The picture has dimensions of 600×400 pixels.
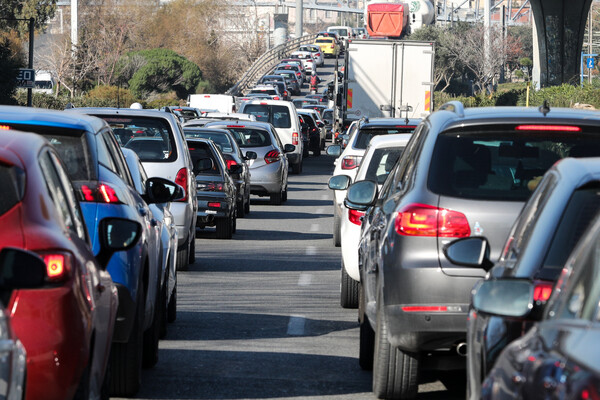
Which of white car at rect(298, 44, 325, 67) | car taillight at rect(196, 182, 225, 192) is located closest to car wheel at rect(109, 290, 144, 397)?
car taillight at rect(196, 182, 225, 192)

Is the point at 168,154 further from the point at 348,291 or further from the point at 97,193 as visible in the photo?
the point at 97,193

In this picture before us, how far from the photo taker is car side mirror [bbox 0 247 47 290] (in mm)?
4340

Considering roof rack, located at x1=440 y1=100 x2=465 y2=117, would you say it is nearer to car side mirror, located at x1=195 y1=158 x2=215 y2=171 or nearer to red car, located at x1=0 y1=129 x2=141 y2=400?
red car, located at x1=0 y1=129 x2=141 y2=400

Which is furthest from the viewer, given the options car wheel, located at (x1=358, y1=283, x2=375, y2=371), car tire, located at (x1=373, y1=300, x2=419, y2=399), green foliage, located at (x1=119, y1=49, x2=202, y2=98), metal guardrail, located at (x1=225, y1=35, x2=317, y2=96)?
metal guardrail, located at (x1=225, y1=35, x2=317, y2=96)

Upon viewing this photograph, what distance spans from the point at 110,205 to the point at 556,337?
454 cm

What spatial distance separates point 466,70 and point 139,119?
265 feet

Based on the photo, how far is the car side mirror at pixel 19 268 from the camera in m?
4.34

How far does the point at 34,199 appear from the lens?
199 inches

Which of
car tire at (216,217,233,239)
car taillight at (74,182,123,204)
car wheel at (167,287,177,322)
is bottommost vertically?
car tire at (216,217,233,239)

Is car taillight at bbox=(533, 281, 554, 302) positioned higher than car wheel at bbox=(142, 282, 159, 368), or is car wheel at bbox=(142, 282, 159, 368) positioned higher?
car taillight at bbox=(533, 281, 554, 302)

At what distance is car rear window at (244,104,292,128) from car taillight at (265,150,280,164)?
11.5 m

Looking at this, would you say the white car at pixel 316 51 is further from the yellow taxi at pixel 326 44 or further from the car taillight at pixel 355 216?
the car taillight at pixel 355 216

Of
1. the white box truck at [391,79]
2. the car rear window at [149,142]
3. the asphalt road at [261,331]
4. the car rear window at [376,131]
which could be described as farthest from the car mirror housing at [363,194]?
the white box truck at [391,79]

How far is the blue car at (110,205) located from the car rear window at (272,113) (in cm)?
3047
